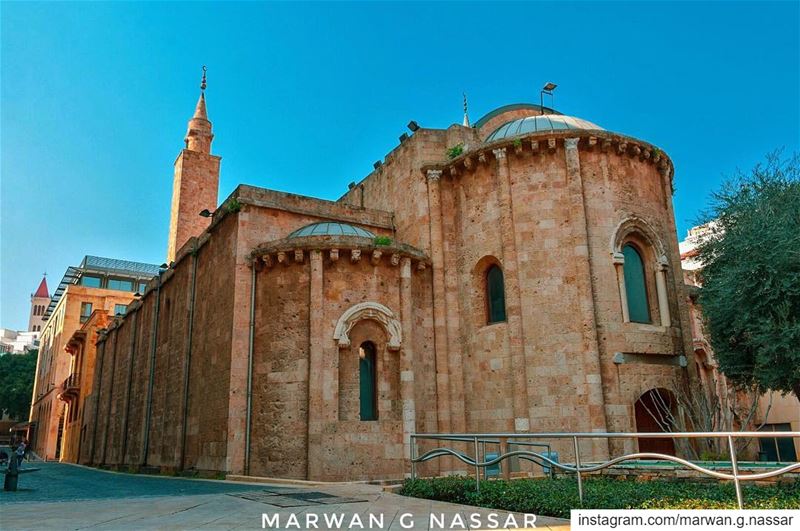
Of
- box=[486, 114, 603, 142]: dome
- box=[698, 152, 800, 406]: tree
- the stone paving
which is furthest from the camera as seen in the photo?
box=[486, 114, 603, 142]: dome

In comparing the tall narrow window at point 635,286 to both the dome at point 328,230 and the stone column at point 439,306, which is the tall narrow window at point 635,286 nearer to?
the stone column at point 439,306

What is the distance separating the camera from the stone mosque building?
1616 centimetres

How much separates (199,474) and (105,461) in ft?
56.1

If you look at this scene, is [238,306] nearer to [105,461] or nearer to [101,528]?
[101,528]

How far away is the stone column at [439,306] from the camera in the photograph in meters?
17.8

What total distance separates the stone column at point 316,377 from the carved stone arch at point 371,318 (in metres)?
0.55

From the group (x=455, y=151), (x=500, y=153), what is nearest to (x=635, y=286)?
(x=500, y=153)

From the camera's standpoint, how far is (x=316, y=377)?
53.0ft

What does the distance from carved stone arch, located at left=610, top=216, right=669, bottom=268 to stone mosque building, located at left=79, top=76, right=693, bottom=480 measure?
5 centimetres

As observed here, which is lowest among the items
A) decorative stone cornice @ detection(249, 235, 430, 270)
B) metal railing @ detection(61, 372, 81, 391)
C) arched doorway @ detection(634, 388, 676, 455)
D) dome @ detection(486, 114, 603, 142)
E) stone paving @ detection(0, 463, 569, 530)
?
stone paving @ detection(0, 463, 569, 530)

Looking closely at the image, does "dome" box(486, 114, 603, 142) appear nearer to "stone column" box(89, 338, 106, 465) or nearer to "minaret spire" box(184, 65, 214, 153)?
"minaret spire" box(184, 65, 214, 153)

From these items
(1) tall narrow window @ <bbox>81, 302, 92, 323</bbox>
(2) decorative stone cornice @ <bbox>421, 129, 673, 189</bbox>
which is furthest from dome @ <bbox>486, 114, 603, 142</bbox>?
(1) tall narrow window @ <bbox>81, 302, 92, 323</bbox>

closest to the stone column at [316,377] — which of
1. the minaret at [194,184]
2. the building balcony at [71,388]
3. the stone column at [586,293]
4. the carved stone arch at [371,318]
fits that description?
the carved stone arch at [371,318]

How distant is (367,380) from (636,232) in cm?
887
